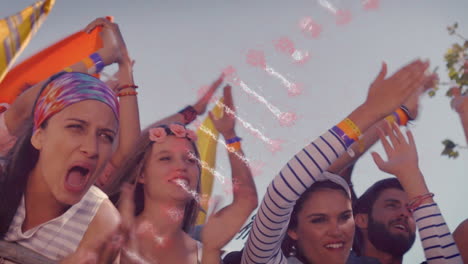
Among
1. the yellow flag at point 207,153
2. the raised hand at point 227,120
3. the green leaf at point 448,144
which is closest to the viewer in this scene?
the raised hand at point 227,120

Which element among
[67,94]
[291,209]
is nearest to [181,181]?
[291,209]

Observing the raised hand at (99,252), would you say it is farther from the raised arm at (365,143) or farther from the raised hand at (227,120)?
the raised arm at (365,143)

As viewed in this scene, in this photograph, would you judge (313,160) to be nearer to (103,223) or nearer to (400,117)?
(400,117)

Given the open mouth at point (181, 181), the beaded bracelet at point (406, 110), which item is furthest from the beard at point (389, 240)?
the open mouth at point (181, 181)

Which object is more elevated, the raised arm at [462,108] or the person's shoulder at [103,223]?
the raised arm at [462,108]

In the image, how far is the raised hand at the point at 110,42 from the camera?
13.4ft

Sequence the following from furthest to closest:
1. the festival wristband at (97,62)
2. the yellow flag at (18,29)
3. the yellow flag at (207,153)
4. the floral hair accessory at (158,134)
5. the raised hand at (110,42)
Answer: the yellow flag at (207,153)
the raised hand at (110,42)
the festival wristband at (97,62)
the yellow flag at (18,29)
the floral hair accessory at (158,134)

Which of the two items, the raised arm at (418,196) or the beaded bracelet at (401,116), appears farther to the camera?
the beaded bracelet at (401,116)

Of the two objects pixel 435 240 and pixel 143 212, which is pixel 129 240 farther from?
pixel 435 240

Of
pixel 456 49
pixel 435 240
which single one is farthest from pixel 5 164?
pixel 456 49

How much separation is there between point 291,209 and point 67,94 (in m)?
1.67

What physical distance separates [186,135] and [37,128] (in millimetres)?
1079

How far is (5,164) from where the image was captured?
116 inches

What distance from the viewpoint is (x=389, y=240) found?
3930 millimetres
